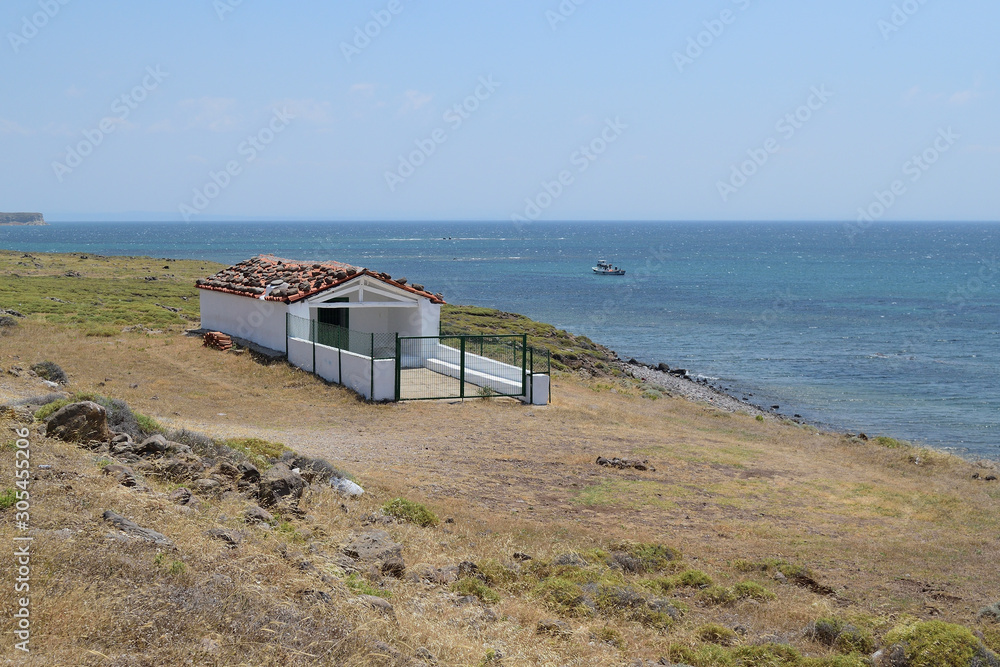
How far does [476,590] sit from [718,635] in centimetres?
258

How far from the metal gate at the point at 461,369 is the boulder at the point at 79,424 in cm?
1106

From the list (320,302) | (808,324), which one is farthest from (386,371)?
(808,324)

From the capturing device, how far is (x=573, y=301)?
80.6m

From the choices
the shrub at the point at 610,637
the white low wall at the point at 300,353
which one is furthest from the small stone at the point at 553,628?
the white low wall at the point at 300,353

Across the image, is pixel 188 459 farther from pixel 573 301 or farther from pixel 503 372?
pixel 573 301

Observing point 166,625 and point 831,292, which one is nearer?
point 166,625

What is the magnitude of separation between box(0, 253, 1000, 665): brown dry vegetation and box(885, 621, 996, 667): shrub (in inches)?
30.1

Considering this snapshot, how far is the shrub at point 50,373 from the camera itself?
2089cm

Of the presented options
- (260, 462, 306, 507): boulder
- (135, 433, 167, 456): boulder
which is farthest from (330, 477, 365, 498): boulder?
(135, 433, 167, 456): boulder

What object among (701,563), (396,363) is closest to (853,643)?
(701,563)

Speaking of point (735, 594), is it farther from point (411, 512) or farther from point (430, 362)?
point (430, 362)

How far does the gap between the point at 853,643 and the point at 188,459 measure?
8605 mm

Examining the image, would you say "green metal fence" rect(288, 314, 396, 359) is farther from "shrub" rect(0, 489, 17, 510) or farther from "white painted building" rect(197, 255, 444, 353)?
"shrub" rect(0, 489, 17, 510)

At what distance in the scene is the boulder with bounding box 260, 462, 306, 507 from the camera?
1148cm
